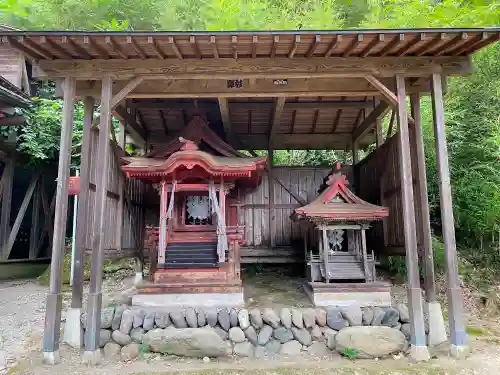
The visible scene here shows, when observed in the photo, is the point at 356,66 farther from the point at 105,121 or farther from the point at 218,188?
the point at 105,121

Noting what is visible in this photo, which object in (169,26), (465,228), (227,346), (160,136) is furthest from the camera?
(169,26)

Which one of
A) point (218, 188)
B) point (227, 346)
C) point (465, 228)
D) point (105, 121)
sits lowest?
point (227, 346)

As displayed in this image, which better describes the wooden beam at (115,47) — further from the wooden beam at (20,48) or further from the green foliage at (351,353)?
the green foliage at (351,353)

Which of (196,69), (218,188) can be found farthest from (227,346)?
(196,69)

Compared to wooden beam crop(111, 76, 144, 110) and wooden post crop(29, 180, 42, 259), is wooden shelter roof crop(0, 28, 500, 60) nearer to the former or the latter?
wooden beam crop(111, 76, 144, 110)

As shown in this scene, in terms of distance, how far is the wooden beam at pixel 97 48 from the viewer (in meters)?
5.18

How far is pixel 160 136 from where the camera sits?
10.1m

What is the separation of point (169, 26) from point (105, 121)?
405 inches

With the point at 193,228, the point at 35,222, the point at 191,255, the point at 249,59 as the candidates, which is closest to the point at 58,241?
the point at 191,255

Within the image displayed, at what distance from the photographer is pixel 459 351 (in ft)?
16.9

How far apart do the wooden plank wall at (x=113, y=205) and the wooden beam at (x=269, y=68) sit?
1283 mm

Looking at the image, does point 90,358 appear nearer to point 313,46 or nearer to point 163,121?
point 313,46

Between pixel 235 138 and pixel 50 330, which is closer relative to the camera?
pixel 50 330

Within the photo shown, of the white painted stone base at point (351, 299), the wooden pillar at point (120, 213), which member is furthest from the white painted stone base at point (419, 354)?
the wooden pillar at point (120, 213)
